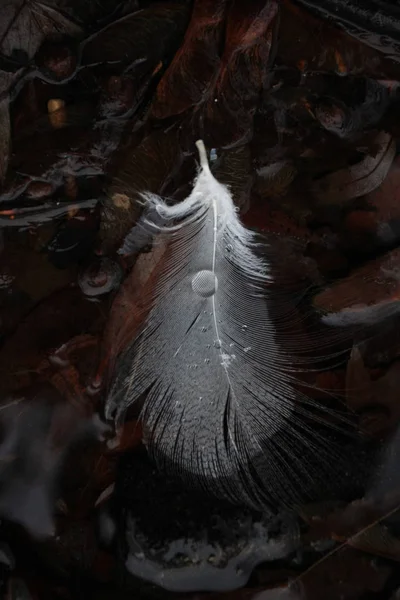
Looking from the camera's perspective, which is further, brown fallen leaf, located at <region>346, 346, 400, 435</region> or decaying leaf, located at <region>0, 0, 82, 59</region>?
brown fallen leaf, located at <region>346, 346, 400, 435</region>

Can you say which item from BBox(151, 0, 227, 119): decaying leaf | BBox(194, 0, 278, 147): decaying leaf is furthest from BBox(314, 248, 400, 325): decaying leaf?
BBox(151, 0, 227, 119): decaying leaf

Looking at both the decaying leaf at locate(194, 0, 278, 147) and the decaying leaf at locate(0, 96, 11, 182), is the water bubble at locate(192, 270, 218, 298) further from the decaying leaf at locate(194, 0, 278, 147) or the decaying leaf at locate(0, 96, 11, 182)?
the decaying leaf at locate(0, 96, 11, 182)

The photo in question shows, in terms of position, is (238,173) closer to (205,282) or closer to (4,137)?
(205,282)

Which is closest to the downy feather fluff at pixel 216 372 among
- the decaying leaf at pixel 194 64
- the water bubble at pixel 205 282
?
the water bubble at pixel 205 282

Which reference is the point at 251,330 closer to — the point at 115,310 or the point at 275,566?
the point at 115,310

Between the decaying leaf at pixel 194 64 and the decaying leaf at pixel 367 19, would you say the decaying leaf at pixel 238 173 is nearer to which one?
the decaying leaf at pixel 194 64

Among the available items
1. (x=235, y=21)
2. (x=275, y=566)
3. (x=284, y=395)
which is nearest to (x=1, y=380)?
(x=284, y=395)

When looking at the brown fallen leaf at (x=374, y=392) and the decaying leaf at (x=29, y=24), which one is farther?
the brown fallen leaf at (x=374, y=392)
